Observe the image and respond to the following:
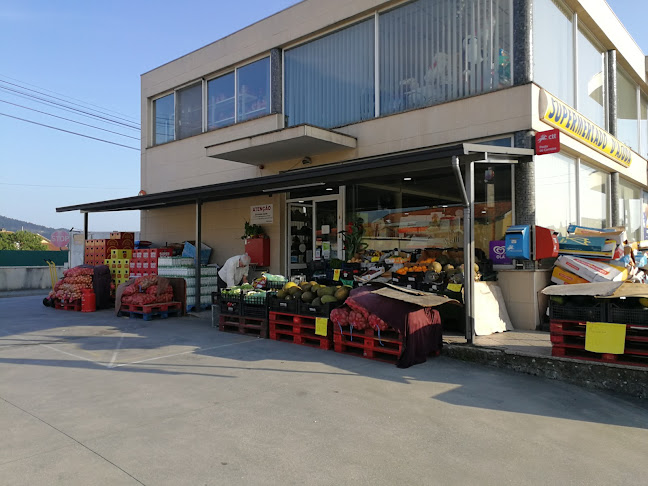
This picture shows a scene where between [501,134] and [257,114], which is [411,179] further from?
[257,114]

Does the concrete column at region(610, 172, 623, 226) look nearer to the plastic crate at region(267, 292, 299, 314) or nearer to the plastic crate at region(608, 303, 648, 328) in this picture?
the plastic crate at region(608, 303, 648, 328)

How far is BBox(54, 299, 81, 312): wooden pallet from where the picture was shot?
13.5 metres

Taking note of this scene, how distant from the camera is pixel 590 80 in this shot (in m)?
12.2

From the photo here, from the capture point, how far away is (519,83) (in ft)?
30.3

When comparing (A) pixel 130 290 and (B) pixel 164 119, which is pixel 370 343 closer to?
(A) pixel 130 290

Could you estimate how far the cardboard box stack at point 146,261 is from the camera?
45.2 feet

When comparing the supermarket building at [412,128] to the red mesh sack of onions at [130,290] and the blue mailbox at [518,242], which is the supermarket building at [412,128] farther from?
the red mesh sack of onions at [130,290]

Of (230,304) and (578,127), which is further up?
(578,127)

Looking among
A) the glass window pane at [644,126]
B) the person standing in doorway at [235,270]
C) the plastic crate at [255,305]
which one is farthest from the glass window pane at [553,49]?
the person standing in doorway at [235,270]

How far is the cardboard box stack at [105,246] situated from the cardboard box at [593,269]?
1279cm

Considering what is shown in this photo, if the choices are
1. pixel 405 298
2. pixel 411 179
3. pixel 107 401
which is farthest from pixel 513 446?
pixel 411 179

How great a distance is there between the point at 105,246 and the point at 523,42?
13159 mm

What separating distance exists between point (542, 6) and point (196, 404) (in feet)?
33.1

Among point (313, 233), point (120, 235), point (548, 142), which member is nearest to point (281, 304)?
point (313, 233)
